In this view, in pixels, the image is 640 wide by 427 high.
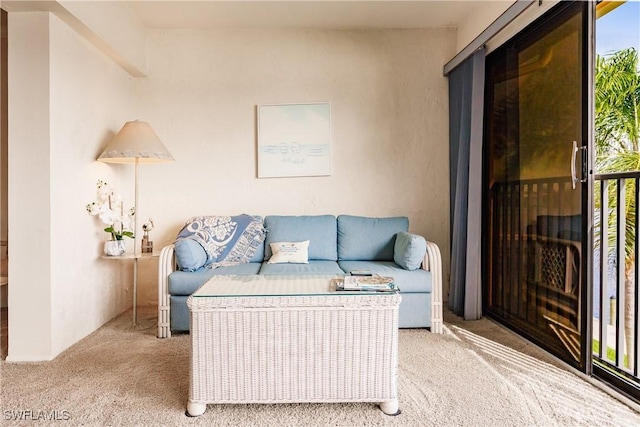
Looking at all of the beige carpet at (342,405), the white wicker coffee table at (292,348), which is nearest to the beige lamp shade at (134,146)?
the beige carpet at (342,405)

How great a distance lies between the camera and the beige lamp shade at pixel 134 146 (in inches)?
122

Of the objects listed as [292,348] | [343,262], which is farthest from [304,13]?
[292,348]

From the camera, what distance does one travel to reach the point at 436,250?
3168 mm

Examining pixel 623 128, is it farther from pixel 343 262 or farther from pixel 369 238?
pixel 343 262

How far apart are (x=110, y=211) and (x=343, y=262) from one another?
1869 mm

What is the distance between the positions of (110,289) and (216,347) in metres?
2.02

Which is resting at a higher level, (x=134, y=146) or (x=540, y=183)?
(x=134, y=146)

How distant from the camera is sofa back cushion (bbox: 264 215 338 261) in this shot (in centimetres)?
357

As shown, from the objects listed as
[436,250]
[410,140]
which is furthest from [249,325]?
[410,140]

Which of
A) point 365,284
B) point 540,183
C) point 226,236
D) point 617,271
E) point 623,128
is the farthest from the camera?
point 226,236

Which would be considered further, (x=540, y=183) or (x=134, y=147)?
(x=134, y=147)

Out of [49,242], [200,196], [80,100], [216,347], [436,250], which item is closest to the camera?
[216,347]

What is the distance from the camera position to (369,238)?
3.57m

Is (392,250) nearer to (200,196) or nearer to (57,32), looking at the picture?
(200,196)
